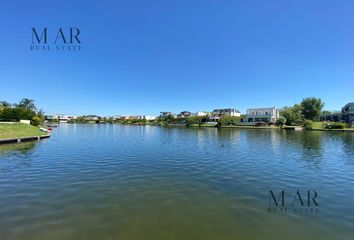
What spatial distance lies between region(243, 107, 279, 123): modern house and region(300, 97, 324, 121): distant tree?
13974mm

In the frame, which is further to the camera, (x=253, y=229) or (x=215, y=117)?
(x=215, y=117)

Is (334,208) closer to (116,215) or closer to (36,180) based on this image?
(116,215)

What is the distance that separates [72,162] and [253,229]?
1568cm

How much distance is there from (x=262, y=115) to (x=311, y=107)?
22.1 metres

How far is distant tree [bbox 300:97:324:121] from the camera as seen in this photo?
90.3 meters

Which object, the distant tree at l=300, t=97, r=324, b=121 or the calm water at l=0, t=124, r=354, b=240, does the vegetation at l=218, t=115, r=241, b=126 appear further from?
the calm water at l=0, t=124, r=354, b=240

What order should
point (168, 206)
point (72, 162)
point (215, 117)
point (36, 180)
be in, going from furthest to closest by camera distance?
point (215, 117) < point (72, 162) < point (36, 180) < point (168, 206)

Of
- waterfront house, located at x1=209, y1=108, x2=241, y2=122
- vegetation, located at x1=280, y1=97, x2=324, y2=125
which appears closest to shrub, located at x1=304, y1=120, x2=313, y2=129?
vegetation, located at x1=280, y1=97, x2=324, y2=125

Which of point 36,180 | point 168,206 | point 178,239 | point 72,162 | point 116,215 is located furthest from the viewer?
point 72,162

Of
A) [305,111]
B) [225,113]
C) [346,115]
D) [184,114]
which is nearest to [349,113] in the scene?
[346,115]

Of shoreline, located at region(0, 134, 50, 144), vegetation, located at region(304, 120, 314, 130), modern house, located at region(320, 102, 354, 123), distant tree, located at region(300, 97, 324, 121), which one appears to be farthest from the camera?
distant tree, located at region(300, 97, 324, 121)

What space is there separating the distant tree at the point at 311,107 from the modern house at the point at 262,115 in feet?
45.8

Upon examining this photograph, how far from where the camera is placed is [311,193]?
10.2 m

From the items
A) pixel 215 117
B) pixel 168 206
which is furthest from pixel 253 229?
pixel 215 117
